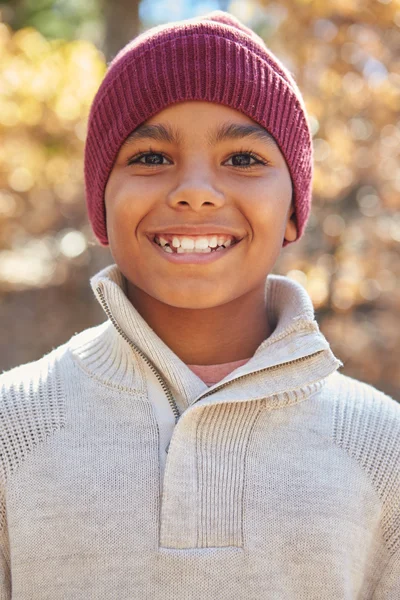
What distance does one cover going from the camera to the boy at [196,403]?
6.32ft

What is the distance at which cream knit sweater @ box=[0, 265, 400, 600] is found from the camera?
1.92 meters

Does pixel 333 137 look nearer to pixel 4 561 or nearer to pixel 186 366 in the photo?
pixel 186 366

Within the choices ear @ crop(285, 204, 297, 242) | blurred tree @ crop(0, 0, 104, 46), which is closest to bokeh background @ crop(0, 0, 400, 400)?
ear @ crop(285, 204, 297, 242)

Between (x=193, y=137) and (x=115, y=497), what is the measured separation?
925 mm

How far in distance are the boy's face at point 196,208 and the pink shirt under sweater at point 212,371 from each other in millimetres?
215

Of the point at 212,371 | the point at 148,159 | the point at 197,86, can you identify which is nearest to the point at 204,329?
the point at 212,371

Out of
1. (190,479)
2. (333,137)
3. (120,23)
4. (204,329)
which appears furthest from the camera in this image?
(120,23)

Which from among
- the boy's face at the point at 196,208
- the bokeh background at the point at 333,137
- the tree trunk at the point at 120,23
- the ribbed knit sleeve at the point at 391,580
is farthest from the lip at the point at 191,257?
the tree trunk at the point at 120,23

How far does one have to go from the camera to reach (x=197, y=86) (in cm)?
213

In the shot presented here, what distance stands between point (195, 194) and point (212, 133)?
7.8 inches

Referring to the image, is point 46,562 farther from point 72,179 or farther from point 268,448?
point 72,179

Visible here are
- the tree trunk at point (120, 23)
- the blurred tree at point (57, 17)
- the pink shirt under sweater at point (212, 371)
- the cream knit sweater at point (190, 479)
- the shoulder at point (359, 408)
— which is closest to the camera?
the cream knit sweater at point (190, 479)

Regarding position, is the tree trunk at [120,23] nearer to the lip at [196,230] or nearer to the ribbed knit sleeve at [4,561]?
the lip at [196,230]

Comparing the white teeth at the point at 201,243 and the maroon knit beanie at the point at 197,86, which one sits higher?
the maroon knit beanie at the point at 197,86
